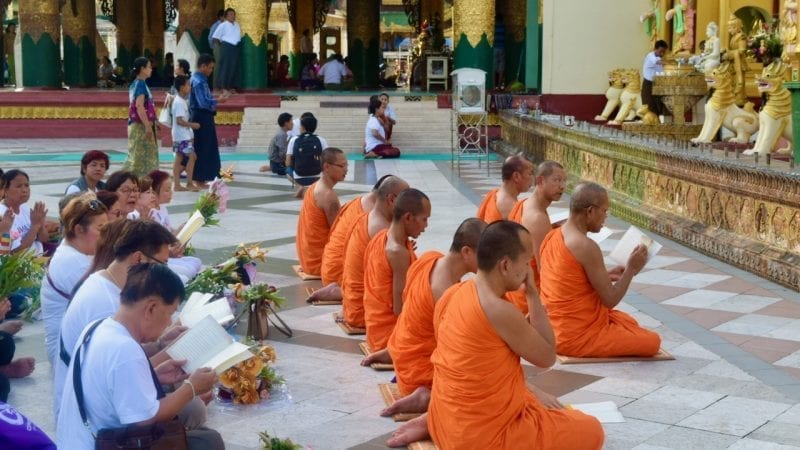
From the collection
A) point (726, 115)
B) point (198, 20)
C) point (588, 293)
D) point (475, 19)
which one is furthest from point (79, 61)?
point (588, 293)

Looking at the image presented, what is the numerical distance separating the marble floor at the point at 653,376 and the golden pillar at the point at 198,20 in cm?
1483

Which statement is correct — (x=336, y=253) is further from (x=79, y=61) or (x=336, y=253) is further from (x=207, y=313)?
(x=79, y=61)

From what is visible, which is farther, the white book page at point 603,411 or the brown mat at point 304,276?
the brown mat at point 304,276

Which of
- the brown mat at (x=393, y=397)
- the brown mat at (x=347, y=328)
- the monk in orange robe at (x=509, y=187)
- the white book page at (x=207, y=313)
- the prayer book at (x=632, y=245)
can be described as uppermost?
the monk in orange robe at (x=509, y=187)

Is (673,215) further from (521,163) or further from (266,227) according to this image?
(266,227)

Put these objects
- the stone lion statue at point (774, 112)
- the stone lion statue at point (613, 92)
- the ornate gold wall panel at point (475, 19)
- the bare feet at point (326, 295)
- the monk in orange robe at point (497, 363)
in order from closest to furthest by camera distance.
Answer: the monk in orange robe at point (497, 363) < the bare feet at point (326, 295) < the stone lion statue at point (774, 112) < the stone lion statue at point (613, 92) < the ornate gold wall panel at point (475, 19)

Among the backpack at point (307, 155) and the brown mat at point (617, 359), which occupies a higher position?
the backpack at point (307, 155)

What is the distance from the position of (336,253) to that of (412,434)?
3513mm

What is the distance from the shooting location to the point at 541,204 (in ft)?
24.4

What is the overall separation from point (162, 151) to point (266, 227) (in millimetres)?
10361

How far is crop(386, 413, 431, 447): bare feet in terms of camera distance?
502cm

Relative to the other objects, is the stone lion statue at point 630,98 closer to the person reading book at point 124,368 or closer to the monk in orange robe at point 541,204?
the monk in orange robe at point 541,204

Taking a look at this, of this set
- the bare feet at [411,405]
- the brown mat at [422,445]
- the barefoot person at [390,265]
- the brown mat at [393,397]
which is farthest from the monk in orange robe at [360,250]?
the brown mat at [422,445]

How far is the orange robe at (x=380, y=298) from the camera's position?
659cm
